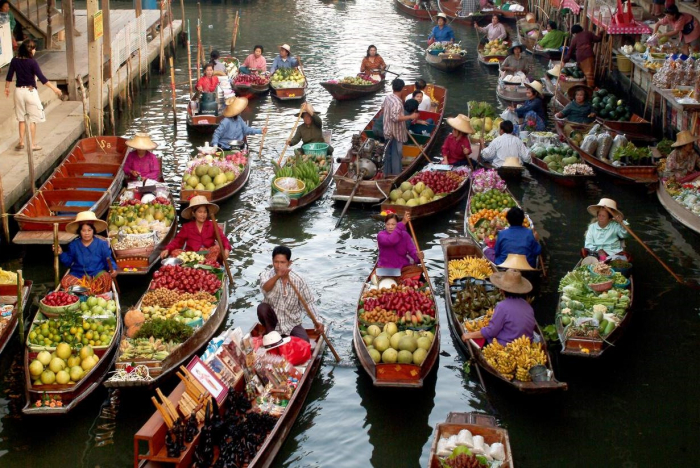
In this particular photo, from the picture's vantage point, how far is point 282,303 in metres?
8.93

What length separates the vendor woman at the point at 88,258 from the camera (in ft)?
32.8

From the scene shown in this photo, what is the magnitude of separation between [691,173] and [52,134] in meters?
11.4

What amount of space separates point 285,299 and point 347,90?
1244 cm

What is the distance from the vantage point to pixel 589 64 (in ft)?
66.7

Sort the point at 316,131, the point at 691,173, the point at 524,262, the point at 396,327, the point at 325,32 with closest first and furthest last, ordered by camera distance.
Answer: the point at 396,327
the point at 524,262
the point at 691,173
the point at 316,131
the point at 325,32

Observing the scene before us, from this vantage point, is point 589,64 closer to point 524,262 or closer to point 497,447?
point 524,262

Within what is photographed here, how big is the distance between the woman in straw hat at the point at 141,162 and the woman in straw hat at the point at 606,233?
6.97m

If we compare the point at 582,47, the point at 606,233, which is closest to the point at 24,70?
the point at 606,233

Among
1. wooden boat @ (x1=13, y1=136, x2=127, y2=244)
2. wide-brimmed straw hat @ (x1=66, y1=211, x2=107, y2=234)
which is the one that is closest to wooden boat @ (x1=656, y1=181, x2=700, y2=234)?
wide-brimmed straw hat @ (x1=66, y1=211, x2=107, y2=234)

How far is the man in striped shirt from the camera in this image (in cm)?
885

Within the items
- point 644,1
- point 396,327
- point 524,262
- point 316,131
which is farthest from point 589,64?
point 396,327

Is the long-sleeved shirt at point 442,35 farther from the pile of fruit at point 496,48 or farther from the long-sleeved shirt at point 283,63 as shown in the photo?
the long-sleeved shirt at point 283,63

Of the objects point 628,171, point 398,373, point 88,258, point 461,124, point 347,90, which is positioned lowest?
point 398,373

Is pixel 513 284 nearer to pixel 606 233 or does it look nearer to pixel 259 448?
pixel 259 448
